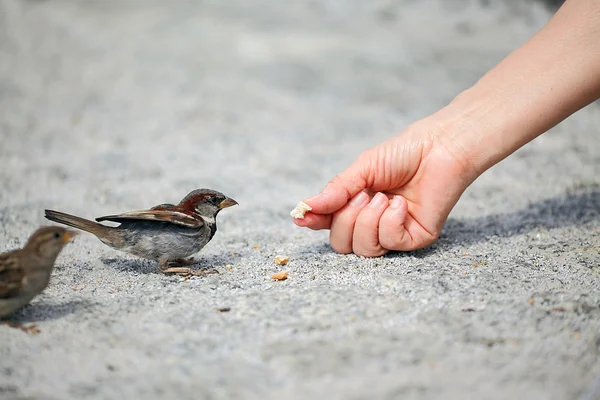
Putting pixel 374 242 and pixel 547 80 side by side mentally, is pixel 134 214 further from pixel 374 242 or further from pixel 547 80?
pixel 547 80

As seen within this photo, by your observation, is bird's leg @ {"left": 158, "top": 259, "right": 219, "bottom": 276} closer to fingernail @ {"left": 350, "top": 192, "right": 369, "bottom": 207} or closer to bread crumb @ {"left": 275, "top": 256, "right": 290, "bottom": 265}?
bread crumb @ {"left": 275, "top": 256, "right": 290, "bottom": 265}

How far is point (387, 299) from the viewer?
3.06 metres

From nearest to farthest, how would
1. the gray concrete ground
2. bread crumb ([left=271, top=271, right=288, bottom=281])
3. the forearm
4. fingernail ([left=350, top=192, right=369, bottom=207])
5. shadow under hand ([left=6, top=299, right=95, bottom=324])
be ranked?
the gray concrete ground
shadow under hand ([left=6, top=299, right=95, bottom=324])
bread crumb ([left=271, top=271, right=288, bottom=281])
the forearm
fingernail ([left=350, top=192, right=369, bottom=207])

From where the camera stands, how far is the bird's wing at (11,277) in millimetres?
2884

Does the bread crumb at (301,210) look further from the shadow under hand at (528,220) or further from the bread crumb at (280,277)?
the shadow under hand at (528,220)

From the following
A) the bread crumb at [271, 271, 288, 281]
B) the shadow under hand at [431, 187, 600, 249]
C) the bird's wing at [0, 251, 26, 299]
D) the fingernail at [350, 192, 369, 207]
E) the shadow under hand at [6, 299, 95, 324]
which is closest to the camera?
the bird's wing at [0, 251, 26, 299]

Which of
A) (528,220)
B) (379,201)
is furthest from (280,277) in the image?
(528,220)

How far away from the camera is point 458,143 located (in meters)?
3.73

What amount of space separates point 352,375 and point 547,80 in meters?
2.21

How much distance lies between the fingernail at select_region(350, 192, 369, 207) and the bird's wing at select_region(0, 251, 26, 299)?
1.81 metres

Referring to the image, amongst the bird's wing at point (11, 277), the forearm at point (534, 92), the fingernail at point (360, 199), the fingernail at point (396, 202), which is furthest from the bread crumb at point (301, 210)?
the bird's wing at point (11, 277)

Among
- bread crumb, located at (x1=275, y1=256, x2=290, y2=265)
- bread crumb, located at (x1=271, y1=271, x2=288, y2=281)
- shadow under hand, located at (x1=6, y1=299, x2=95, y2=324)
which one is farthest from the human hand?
shadow under hand, located at (x1=6, y1=299, x2=95, y2=324)

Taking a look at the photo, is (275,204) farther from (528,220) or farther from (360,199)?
(528,220)

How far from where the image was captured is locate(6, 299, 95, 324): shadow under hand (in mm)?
3037
